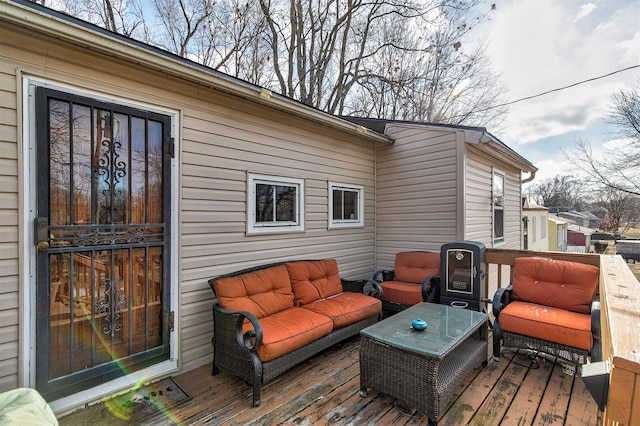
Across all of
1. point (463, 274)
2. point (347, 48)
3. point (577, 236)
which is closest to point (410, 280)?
point (463, 274)

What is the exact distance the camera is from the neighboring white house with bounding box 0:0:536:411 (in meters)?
2.19


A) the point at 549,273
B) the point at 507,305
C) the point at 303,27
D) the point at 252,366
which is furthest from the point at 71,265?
the point at 303,27

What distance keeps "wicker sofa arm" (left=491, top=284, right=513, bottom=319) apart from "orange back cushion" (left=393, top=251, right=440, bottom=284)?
3.49ft

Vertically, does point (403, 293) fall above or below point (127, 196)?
below

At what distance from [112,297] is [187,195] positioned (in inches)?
43.8

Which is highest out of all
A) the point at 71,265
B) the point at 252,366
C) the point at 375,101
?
the point at 375,101

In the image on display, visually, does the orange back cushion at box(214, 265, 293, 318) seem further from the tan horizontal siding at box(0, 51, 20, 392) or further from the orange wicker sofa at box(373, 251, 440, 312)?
the orange wicker sofa at box(373, 251, 440, 312)

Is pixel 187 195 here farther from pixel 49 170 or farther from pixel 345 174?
pixel 345 174

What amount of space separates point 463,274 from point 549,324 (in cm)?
131

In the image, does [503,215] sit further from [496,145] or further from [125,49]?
[125,49]

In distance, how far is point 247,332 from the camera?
8.69ft

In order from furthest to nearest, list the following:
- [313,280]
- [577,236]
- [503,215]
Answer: [577,236]
[503,215]
[313,280]

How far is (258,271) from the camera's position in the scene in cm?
348

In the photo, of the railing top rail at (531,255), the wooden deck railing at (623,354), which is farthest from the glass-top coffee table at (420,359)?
the railing top rail at (531,255)
